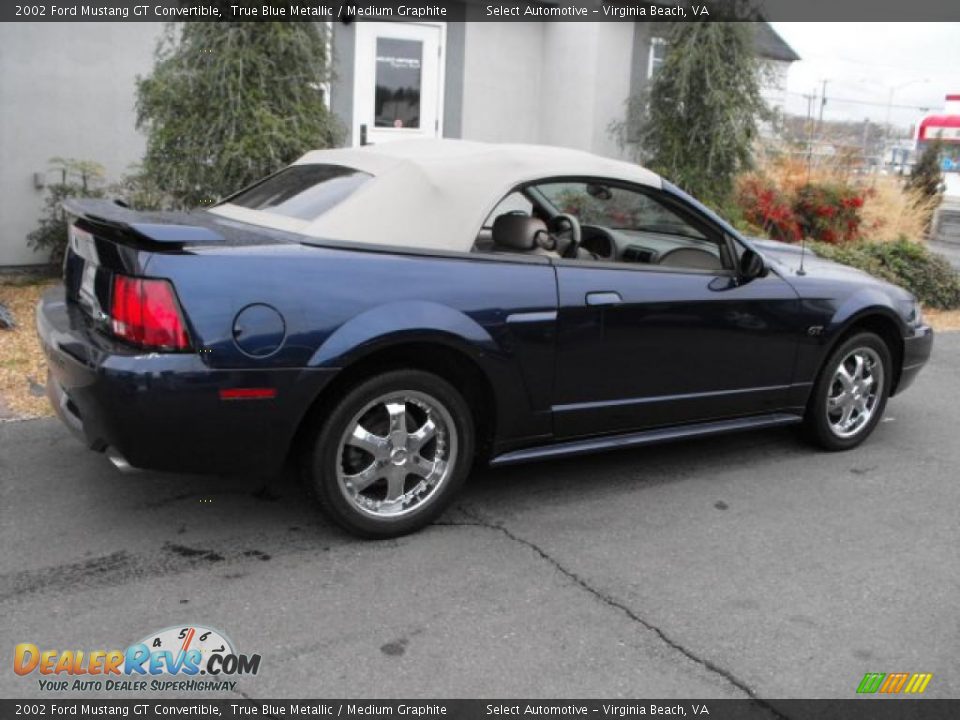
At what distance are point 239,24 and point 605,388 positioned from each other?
5.28 m

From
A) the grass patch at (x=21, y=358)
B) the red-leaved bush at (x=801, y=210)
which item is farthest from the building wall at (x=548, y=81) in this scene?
the grass patch at (x=21, y=358)

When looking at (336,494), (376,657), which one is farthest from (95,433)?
(376,657)

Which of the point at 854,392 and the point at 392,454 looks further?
the point at 854,392

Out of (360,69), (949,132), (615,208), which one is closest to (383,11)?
(360,69)

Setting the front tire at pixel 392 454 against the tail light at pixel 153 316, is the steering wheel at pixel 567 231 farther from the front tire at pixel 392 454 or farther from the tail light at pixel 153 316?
the tail light at pixel 153 316

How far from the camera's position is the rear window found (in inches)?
163

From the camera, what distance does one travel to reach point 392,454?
3.78 m

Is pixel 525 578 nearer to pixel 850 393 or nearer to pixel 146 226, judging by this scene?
pixel 146 226

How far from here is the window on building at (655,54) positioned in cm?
1202

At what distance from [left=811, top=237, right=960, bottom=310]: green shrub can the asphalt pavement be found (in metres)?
6.11

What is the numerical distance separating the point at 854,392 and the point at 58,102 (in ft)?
24.8

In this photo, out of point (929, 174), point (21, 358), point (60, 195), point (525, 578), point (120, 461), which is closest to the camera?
point (120, 461)
